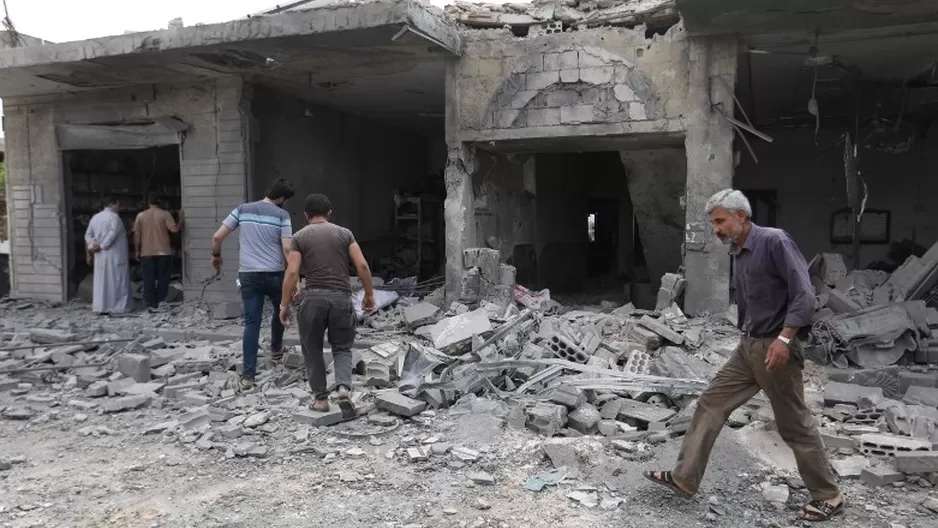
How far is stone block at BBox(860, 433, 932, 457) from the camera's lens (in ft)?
13.0

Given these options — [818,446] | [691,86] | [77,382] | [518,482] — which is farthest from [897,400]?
[77,382]

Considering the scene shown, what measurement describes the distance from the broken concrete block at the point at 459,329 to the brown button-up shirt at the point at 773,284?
10.2 ft

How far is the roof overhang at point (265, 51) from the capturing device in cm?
705

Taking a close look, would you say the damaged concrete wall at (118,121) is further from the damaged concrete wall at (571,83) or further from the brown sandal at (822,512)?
the brown sandal at (822,512)

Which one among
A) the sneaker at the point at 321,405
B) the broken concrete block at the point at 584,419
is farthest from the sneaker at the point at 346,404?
the broken concrete block at the point at 584,419

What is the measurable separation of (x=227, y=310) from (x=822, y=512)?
7.59 m

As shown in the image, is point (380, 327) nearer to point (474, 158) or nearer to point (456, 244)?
point (456, 244)

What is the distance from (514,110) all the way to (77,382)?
5.54m

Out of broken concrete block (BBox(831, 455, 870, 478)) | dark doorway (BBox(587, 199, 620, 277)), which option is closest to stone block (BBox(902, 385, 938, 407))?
broken concrete block (BBox(831, 455, 870, 478))

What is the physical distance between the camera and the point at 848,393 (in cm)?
504

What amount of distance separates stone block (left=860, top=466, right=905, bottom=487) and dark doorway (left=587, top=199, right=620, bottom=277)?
39.1 ft

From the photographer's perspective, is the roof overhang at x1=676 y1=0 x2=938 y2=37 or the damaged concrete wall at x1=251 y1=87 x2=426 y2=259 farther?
the damaged concrete wall at x1=251 y1=87 x2=426 y2=259

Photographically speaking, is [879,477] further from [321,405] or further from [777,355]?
[321,405]

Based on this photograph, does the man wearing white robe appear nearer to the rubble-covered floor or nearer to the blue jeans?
the rubble-covered floor
